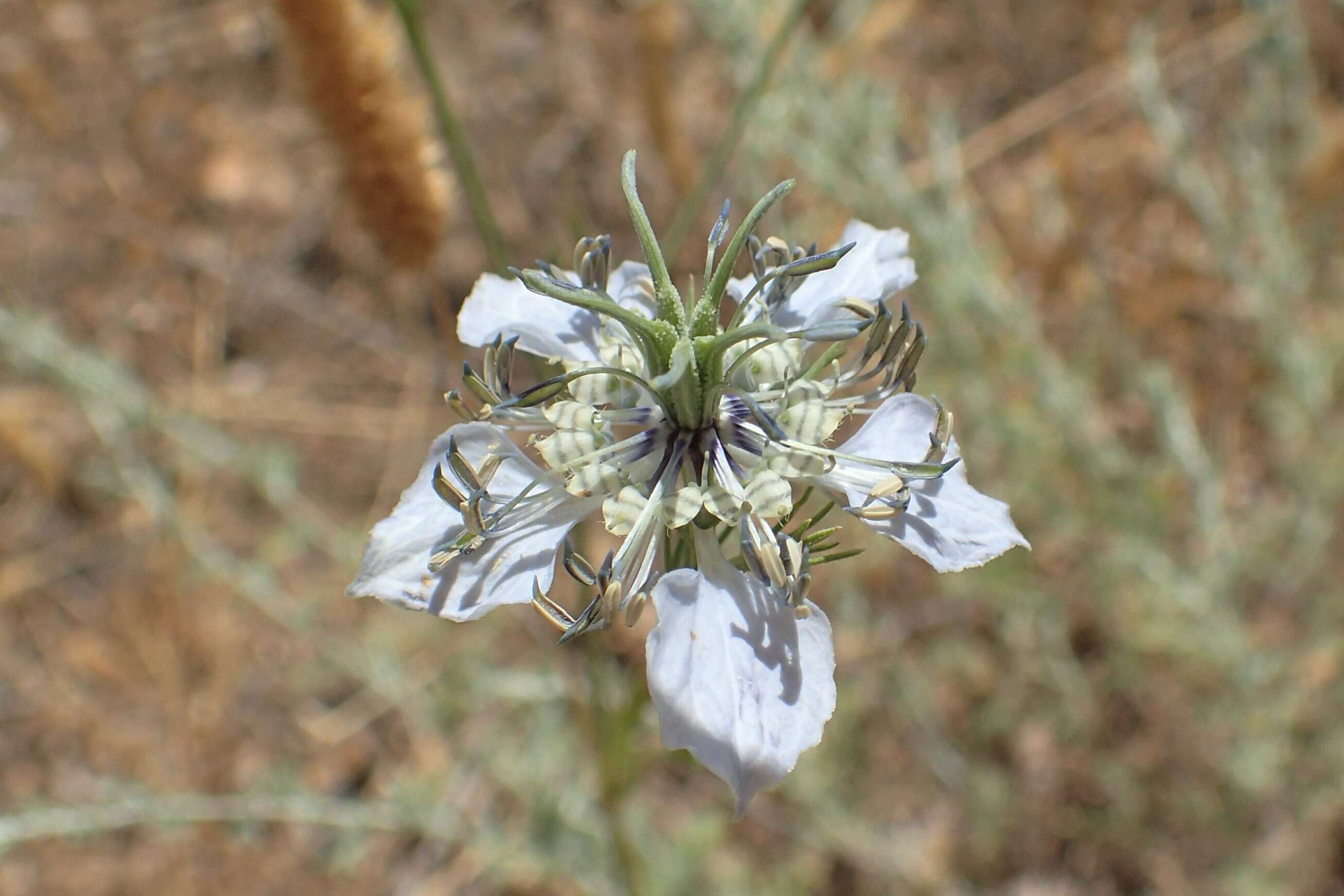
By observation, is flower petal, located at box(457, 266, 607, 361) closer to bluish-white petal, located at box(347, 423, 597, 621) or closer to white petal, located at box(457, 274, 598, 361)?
white petal, located at box(457, 274, 598, 361)

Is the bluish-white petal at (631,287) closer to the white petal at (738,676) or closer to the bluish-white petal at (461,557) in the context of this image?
the bluish-white petal at (461,557)

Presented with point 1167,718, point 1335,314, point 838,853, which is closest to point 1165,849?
point 1167,718

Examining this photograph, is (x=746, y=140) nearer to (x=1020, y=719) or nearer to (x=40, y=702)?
(x=1020, y=719)

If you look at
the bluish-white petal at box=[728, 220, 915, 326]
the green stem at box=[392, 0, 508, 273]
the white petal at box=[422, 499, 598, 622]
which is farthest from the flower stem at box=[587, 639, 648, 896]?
the green stem at box=[392, 0, 508, 273]

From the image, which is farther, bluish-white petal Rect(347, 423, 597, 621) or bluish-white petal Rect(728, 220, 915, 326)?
bluish-white petal Rect(728, 220, 915, 326)

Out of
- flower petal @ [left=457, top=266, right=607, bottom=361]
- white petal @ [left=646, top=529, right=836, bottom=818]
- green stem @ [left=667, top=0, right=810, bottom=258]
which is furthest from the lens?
green stem @ [left=667, top=0, right=810, bottom=258]
